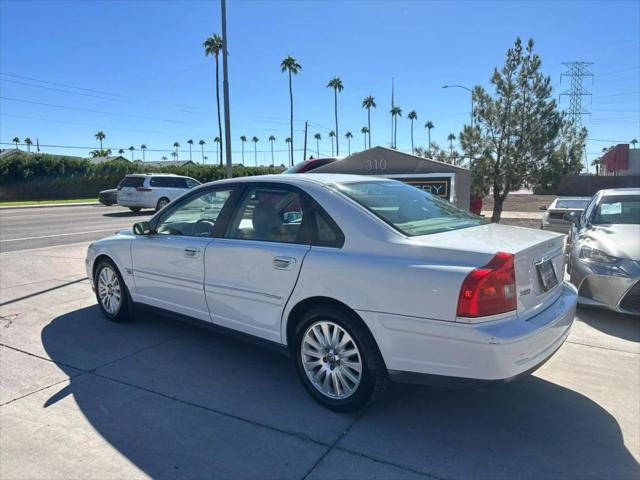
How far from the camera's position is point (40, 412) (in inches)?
132

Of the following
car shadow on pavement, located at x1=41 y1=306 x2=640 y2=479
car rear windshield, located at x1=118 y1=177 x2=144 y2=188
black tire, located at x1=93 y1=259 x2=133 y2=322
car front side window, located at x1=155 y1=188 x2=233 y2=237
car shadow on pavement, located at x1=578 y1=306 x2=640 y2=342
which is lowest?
car shadow on pavement, located at x1=41 y1=306 x2=640 y2=479

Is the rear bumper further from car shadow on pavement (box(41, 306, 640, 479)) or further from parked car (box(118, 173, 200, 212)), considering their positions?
parked car (box(118, 173, 200, 212))

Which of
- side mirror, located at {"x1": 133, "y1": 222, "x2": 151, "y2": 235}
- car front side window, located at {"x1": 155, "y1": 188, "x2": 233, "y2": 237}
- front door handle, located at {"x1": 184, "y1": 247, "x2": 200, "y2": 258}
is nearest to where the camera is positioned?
front door handle, located at {"x1": 184, "y1": 247, "x2": 200, "y2": 258}

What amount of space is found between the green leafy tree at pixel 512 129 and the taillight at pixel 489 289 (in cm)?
1620

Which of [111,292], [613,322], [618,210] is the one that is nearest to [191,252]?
[111,292]

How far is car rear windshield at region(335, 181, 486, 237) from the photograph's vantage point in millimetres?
3391

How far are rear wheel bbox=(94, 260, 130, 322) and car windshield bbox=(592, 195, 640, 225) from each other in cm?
596

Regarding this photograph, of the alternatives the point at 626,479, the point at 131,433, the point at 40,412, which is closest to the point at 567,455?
the point at 626,479

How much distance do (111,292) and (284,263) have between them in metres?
2.62

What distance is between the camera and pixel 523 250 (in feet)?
9.82

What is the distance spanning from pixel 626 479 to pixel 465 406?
104 centimetres

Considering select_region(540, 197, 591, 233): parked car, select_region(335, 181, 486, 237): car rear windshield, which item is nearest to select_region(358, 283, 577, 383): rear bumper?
select_region(335, 181, 486, 237): car rear windshield

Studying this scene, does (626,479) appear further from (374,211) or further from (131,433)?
(131,433)

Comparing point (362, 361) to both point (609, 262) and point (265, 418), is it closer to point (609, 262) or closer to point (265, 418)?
point (265, 418)
